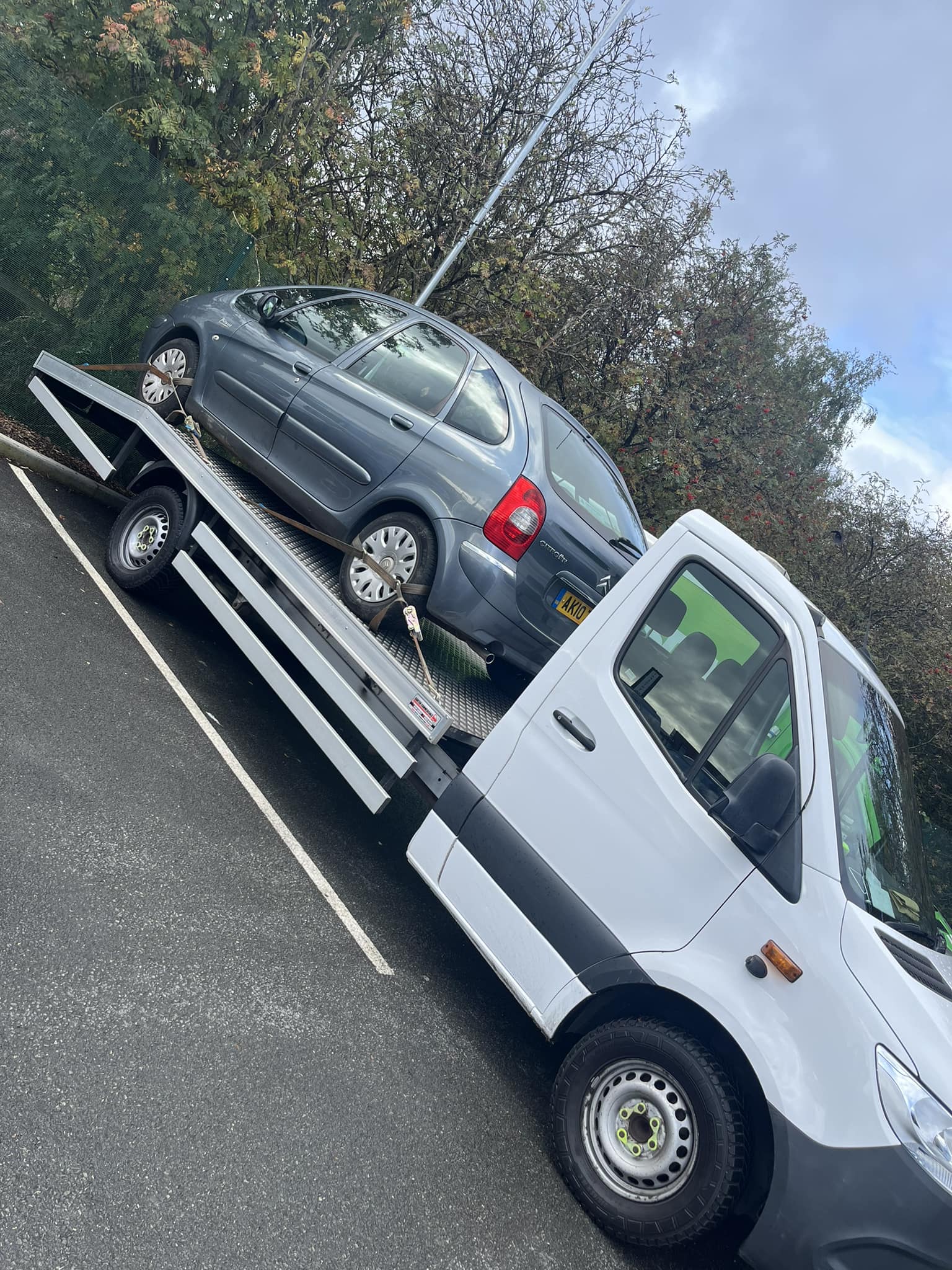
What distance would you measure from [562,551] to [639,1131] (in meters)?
2.72

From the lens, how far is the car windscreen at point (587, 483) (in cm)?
544

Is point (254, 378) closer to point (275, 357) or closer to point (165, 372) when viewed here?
point (275, 357)

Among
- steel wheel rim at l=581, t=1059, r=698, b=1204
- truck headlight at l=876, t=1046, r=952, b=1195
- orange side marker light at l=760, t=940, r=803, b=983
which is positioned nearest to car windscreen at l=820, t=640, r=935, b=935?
orange side marker light at l=760, t=940, r=803, b=983

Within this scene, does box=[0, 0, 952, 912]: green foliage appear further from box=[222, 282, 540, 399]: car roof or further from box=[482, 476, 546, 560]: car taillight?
box=[482, 476, 546, 560]: car taillight

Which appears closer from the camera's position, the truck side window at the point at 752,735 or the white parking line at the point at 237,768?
the truck side window at the point at 752,735

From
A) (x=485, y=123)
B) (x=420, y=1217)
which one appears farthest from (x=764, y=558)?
(x=485, y=123)

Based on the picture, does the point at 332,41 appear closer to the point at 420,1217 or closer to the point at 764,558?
the point at 764,558

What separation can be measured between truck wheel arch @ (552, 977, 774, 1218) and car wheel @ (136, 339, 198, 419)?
484 centimetres

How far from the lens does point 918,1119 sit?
9.64ft

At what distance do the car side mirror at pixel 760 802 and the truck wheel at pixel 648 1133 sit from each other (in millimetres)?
765

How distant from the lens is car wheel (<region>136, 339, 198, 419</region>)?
687 centimetres

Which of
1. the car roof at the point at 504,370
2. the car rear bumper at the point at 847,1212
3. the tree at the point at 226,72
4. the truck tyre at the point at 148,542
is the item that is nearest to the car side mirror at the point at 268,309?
the car roof at the point at 504,370

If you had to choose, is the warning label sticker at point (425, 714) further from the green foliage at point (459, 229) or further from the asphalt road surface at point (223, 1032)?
the green foliage at point (459, 229)

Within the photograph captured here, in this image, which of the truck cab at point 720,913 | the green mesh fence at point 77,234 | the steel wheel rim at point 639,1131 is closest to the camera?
the truck cab at point 720,913
